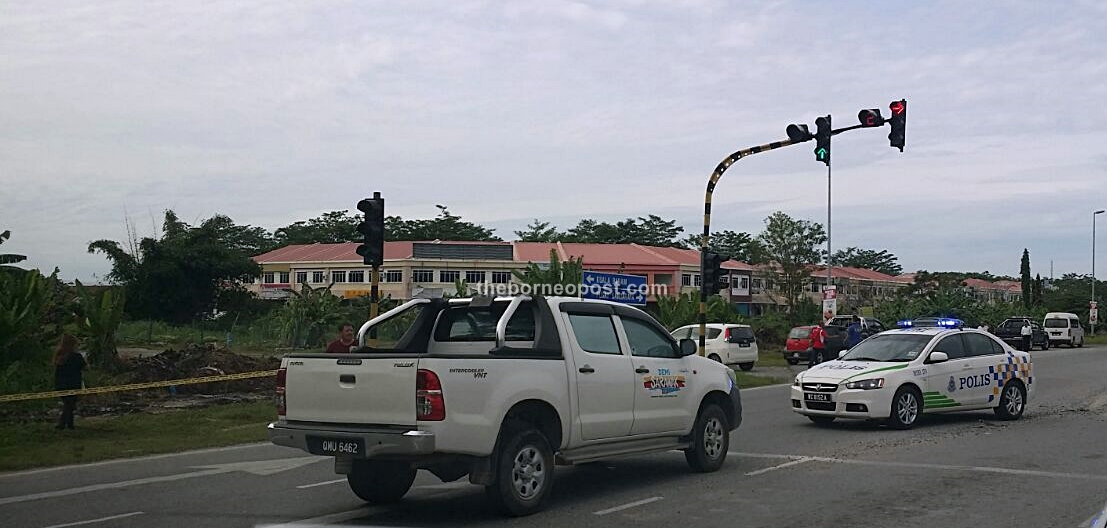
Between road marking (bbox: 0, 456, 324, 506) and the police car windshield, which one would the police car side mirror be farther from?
the police car windshield

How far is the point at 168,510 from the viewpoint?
9172 mm

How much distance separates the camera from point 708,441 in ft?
36.1

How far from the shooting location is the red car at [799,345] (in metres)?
35.1

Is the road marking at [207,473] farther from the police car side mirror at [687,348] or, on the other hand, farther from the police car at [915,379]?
the police car at [915,379]

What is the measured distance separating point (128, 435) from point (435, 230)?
3206 inches

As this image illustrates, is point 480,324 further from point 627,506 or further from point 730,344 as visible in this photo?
point 730,344

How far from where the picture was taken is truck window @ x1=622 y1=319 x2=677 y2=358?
33.6 ft

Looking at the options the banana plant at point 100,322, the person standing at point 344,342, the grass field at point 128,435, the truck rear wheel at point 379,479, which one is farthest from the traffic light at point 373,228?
the truck rear wheel at point 379,479

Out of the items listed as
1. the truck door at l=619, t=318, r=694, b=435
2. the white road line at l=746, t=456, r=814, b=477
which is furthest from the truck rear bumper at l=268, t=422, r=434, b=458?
the white road line at l=746, t=456, r=814, b=477

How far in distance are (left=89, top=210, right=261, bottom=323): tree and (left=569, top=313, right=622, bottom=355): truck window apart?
55.3 metres

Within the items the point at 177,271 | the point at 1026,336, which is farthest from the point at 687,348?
the point at 177,271

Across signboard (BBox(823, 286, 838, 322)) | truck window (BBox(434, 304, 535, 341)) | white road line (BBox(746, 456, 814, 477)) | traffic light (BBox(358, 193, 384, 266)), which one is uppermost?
traffic light (BBox(358, 193, 384, 266))

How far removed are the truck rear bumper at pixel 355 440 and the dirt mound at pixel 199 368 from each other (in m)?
14.5

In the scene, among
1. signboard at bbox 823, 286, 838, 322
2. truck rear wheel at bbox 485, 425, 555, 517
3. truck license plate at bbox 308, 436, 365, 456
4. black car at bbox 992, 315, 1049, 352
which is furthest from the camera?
black car at bbox 992, 315, 1049, 352
